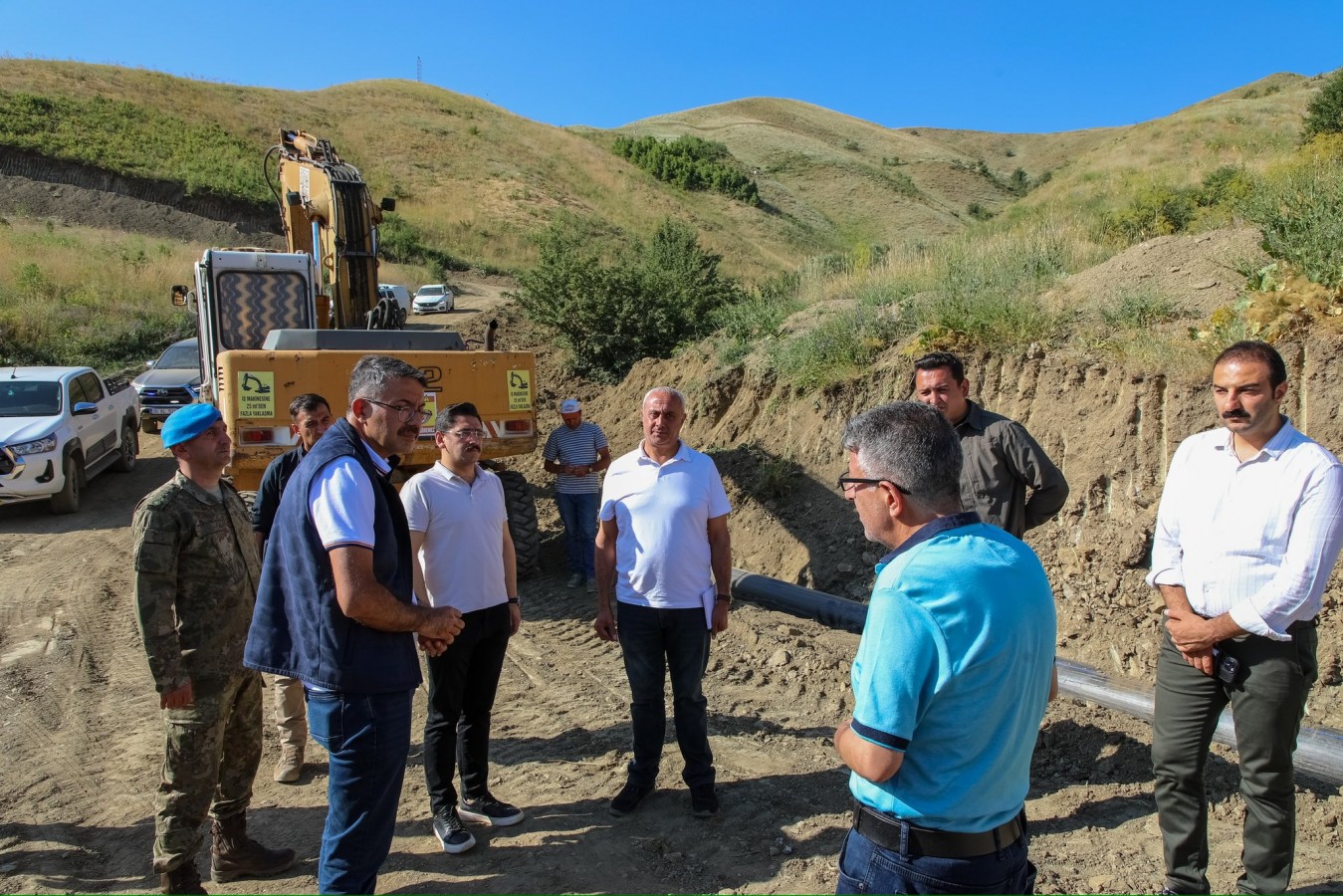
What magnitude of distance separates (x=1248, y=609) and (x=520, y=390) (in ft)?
20.0

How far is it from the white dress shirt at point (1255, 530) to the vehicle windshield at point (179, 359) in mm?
16284

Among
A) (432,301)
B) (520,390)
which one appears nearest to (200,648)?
(520,390)

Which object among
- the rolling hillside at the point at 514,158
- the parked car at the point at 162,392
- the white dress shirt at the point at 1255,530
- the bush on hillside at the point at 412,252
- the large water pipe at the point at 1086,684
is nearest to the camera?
the white dress shirt at the point at 1255,530

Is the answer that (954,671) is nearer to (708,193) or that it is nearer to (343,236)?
(343,236)

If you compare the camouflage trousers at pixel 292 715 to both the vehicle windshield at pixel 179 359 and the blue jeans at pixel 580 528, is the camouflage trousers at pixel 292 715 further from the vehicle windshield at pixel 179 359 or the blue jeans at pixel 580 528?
the vehicle windshield at pixel 179 359

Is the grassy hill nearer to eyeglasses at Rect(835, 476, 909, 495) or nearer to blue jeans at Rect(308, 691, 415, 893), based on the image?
eyeglasses at Rect(835, 476, 909, 495)

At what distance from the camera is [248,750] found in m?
3.75

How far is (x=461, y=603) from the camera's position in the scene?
3902 millimetres

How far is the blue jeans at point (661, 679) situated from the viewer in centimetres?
410

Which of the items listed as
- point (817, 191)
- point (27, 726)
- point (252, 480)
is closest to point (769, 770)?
point (27, 726)

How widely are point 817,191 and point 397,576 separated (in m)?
60.2

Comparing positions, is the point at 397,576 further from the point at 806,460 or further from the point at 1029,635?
the point at 806,460

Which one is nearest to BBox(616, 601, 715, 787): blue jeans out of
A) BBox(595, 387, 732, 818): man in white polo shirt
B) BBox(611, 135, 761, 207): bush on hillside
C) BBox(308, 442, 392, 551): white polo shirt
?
BBox(595, 387, 732, 818): man in white polo shirt

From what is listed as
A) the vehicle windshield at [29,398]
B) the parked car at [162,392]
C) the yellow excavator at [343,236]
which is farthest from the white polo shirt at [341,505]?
the parked car at [162,392]
